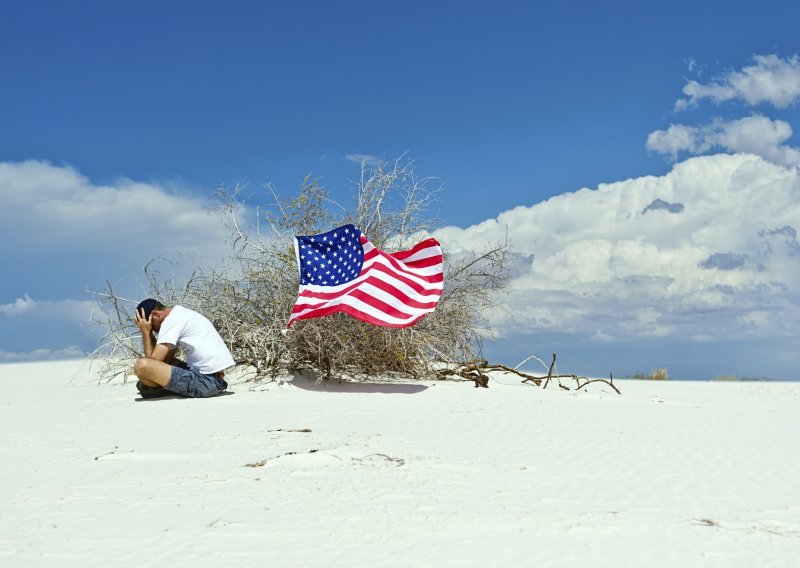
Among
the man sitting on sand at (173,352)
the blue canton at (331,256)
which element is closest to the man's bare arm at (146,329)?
the man sitting on sand at (173,352)

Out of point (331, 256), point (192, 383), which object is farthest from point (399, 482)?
point (331, 256)

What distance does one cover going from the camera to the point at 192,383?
10.9 metres

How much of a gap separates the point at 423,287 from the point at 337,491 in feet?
21.0

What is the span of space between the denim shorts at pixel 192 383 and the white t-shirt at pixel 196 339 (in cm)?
13

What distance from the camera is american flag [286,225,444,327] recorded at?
11398 mm

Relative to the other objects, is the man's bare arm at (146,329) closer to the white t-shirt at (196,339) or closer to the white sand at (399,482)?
the white t-shirt at (196,339)

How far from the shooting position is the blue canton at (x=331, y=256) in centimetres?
1194

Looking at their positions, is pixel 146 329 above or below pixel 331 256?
below

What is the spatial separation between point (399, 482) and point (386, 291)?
5.77 meters

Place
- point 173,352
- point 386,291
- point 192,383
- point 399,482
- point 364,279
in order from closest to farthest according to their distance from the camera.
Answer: point 399,482, point 173,352, point 192,383, point 386,291, point 364,279

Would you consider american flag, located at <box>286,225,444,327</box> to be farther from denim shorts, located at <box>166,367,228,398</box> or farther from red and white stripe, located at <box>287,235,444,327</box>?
denim shorts, located at <box>166,367,228,398</box>

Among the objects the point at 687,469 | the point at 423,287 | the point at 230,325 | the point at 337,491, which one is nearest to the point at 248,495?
the point at 337,491

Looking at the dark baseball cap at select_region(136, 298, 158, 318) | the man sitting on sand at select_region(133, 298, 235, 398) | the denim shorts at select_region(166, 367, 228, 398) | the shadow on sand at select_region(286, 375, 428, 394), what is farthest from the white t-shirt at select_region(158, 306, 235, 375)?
the shadow on sand at select_region(286, 375, 428, 394)

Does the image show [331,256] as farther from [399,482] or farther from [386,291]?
[399,482]
